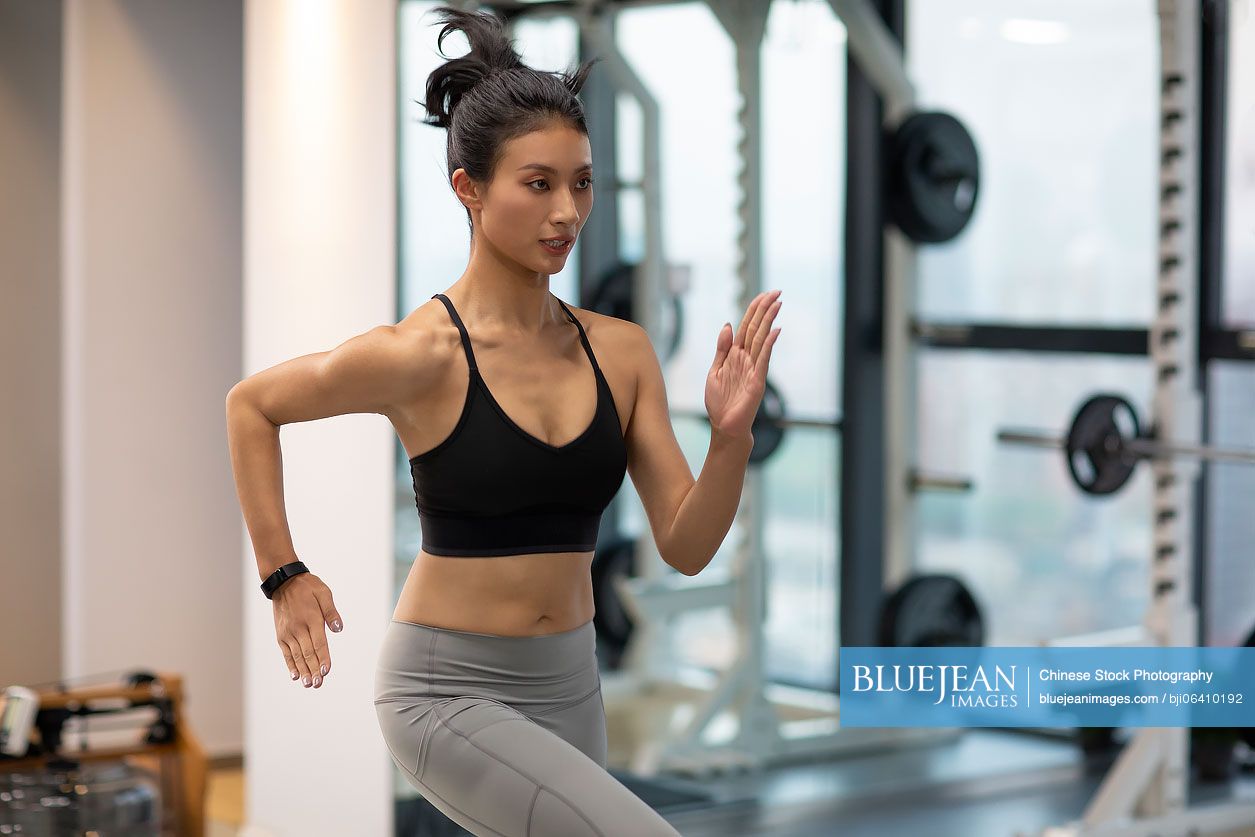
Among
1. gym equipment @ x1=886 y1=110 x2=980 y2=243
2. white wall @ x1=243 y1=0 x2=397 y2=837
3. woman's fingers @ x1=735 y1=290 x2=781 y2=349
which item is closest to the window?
gym equipment @ x1=886 y1=110 x2=980 y2=243

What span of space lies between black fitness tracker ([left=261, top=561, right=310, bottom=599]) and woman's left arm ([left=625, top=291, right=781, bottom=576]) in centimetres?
41

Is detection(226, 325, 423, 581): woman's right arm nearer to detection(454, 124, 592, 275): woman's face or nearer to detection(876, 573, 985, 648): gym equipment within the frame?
detection(454, 124, 592, 275): woman's face

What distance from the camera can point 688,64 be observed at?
4328 mm

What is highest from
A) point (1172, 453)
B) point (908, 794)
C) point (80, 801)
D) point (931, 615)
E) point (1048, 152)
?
point (1048, 152)

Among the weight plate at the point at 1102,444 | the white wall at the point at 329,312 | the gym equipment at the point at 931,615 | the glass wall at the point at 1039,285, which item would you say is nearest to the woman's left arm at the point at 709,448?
the white wall at the point at 329,312

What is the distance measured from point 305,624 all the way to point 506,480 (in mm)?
270

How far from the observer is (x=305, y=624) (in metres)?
1.66

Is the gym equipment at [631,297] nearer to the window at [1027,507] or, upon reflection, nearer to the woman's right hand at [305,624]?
Answer: the window at [1027,507]

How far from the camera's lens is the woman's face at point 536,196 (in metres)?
1.67

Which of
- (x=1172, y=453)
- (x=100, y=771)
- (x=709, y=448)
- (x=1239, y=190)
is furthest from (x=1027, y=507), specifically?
(x=709, y=448)

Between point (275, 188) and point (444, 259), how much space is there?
424 millimetres

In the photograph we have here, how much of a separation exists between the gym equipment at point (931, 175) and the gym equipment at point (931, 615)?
98cm

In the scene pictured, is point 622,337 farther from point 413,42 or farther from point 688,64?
point 688,64

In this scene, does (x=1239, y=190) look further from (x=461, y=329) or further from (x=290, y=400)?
(x=290, y=400)
